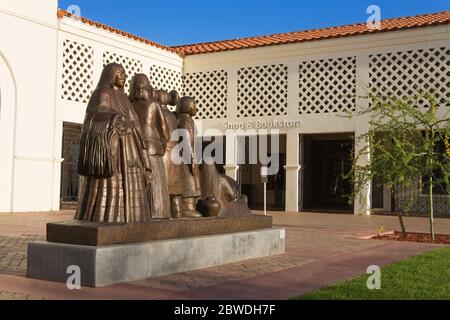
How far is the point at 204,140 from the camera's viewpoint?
23406mm

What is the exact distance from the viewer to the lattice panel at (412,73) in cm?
1820

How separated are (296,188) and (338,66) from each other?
14.5ft

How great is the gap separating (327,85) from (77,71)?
8.26m

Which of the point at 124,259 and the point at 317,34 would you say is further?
the point at 317,34

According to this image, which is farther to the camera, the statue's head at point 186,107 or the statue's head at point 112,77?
the statue's head at point 186,107

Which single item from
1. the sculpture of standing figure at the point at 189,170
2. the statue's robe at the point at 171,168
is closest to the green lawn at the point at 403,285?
the sculpture of standing figure at the point at 189,170

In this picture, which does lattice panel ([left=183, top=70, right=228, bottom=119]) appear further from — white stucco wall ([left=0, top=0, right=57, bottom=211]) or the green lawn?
the green lawn

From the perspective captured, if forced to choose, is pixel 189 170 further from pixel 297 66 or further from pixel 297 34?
pixel 297 34

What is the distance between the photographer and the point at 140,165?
659 centimetres

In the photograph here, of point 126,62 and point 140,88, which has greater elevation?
point 126,62

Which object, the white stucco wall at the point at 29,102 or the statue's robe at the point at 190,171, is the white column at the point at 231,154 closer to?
the white stucco wall at the point at 29,102

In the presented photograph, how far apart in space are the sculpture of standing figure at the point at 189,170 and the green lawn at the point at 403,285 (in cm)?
268

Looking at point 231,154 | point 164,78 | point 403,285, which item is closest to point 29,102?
point 164,78

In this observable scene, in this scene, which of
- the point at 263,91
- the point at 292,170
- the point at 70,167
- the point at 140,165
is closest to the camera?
the point at 140,165
